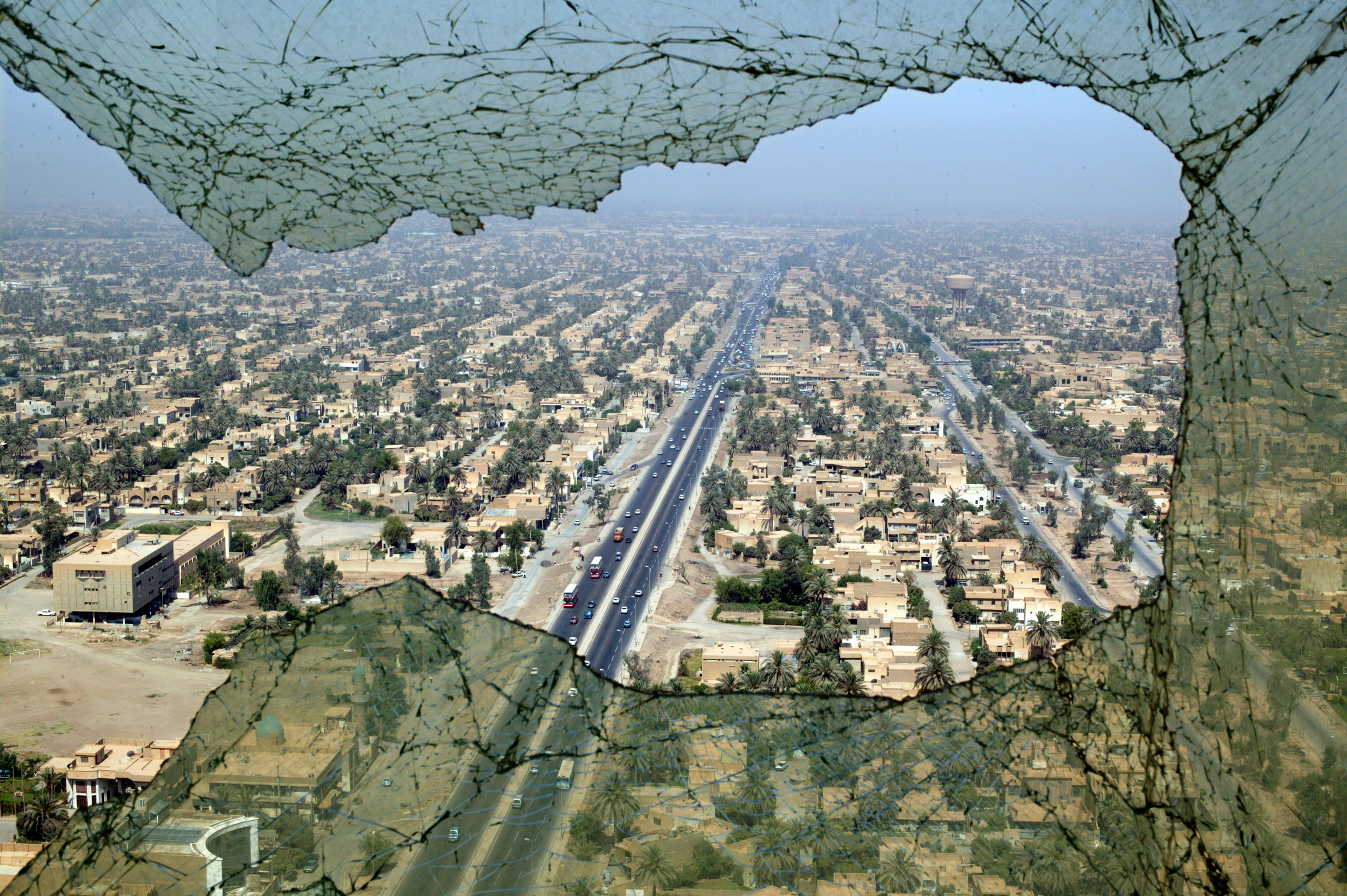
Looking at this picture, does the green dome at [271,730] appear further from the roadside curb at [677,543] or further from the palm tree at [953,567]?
the palm tree at [953,567]

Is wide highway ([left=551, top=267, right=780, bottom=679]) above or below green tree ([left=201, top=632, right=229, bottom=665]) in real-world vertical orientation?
above

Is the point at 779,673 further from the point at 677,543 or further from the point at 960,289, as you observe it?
the point at 960,289

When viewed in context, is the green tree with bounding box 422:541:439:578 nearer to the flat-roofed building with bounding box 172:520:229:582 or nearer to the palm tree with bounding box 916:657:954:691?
the flat-roofed building with bounding box 172:520:229:582

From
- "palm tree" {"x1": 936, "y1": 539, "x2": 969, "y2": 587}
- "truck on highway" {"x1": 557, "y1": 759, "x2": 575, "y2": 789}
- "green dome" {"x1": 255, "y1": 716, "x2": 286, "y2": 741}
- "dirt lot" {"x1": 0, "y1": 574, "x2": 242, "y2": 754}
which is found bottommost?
"dirt lot" {"x1": 0, "y1": 574, "x2": 242, "y2": 754}

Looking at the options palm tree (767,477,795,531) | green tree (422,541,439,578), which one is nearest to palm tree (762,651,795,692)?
green tree (422,541,439,578)

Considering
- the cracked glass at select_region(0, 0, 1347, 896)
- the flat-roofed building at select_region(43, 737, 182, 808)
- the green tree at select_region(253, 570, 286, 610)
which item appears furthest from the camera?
the green tree at select_region(253, 570, 286, 610)

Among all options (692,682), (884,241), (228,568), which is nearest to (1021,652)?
(692,682)

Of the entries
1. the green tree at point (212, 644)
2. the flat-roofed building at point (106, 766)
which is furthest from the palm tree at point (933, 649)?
the green tree at point (212, 644)
